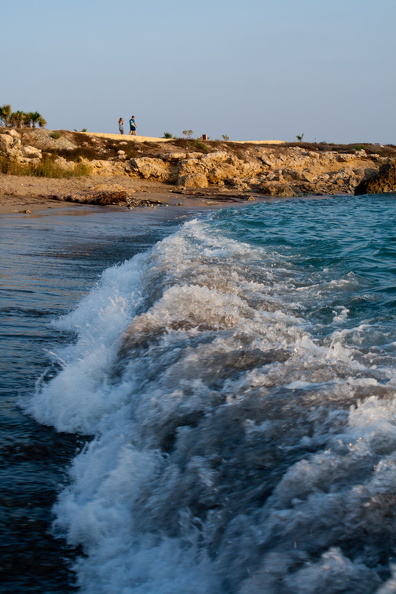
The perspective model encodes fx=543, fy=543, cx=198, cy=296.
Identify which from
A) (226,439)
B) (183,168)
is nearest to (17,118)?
(183,168)

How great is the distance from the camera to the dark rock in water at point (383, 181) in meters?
27.6

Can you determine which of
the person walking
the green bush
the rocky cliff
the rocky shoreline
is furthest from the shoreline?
the person walking

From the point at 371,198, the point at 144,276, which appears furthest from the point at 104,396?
the point at 371,198

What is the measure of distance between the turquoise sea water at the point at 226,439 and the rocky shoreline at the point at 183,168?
17.1 metres

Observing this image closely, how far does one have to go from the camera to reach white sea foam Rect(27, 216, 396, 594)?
203cm

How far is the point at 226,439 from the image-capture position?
2828mm

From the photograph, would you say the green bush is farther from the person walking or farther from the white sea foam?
the white sea foam

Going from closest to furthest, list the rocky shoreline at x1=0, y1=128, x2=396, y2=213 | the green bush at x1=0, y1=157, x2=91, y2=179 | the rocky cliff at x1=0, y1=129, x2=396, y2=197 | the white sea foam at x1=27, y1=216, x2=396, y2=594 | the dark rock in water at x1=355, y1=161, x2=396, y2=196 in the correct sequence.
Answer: the white sea foam at x1=27, y1=216, x2=396, y2=594 → the green bush at x1=0, y1=157, x2=91, y2=179 → the rocky shoreline at x1=0, y1=128, x2=396, y2=213 → the dark rock in water at x1=355, y1=161, x2=396, y2=196 → the rocky cliff at x1=0, y1=129, x2=396, y2=197

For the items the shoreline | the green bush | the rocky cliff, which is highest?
the rocky cliff

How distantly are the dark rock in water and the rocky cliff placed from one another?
68 mm

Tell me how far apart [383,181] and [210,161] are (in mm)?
10596

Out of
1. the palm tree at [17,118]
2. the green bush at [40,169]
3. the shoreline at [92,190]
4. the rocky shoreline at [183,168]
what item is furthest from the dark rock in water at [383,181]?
the palm tree at [17,118]

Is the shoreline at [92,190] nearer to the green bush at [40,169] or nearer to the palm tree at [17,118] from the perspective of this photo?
the green bush at [40,169]

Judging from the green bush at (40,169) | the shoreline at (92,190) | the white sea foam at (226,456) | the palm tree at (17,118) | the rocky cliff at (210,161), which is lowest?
the white sea foam at (226,456)
